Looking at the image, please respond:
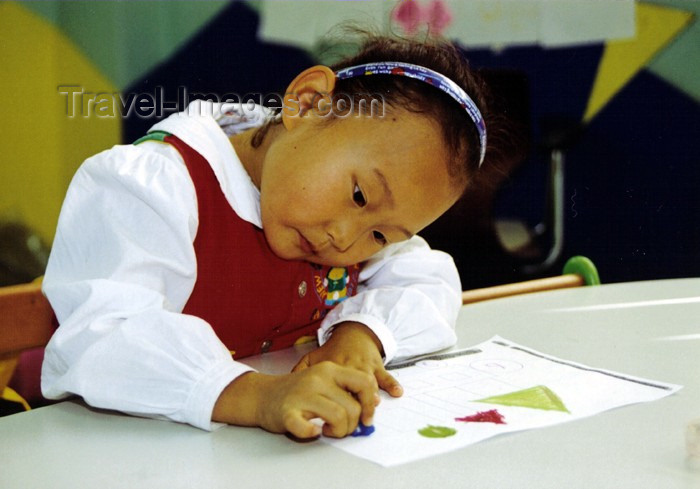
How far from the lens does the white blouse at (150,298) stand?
0.56 m

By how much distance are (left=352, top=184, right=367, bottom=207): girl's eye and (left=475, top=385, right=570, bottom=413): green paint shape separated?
23 centimetres

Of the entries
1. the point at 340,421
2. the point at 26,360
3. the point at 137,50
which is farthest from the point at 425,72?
the point at 137,50

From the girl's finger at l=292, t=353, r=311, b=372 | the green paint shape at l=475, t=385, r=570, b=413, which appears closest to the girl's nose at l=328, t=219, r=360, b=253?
the girl's finger at l=292, t=353, r=311, b=372

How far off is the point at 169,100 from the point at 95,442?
1.49 meters

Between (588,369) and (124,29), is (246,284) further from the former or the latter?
(124,29)

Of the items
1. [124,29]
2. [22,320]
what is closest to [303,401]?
[22,320]

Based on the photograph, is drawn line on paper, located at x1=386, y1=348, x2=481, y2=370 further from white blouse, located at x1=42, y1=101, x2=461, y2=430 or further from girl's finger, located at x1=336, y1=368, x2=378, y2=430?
girl's finger, located at x1=336, y1=368, x2=378, y2=430

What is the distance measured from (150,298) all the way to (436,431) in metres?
0.25

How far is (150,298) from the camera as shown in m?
0.60

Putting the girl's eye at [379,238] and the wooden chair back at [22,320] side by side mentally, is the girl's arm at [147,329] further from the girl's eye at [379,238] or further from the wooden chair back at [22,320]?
the girl's eye at [379,238]

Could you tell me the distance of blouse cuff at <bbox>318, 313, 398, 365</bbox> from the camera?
0.74m

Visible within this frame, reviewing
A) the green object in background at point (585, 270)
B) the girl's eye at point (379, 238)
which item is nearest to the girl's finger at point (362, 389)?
the girl's eye at point (379, 238)

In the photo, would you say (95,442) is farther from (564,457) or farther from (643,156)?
(643,156)

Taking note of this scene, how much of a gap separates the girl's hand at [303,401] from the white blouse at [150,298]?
2 cm
